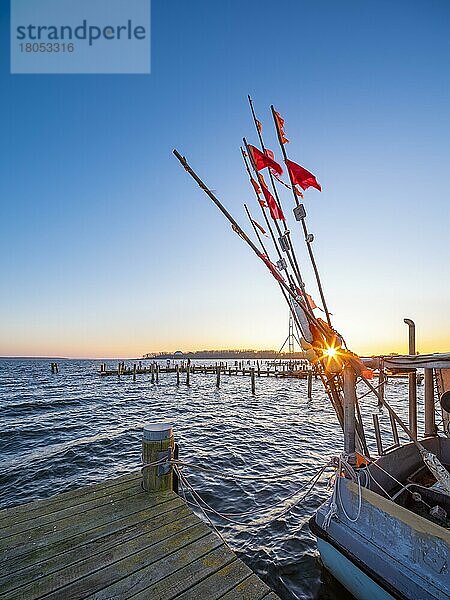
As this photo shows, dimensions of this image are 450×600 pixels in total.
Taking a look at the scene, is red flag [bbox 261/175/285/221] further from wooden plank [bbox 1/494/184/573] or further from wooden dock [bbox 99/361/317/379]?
wooden dock [bbox 99/361/317/379]

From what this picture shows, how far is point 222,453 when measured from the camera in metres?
11.7

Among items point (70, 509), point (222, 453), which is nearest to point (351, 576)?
point (70, 509)

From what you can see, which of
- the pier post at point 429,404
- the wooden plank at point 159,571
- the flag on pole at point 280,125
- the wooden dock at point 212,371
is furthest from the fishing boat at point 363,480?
the wooden dock at point 212,371

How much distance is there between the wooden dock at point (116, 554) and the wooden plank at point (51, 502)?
15mm

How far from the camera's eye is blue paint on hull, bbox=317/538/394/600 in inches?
139

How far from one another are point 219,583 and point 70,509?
8.32 feet

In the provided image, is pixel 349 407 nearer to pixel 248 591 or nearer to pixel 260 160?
pixel 248 591

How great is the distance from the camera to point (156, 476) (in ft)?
16.1

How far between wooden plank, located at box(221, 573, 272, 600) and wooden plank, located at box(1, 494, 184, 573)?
167 centimetres

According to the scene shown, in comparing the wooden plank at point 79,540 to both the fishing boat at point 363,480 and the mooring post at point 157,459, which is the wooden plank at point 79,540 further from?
the fishing boat at point 363,480

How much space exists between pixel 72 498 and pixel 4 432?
1498 cm

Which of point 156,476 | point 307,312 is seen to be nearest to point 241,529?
point 156,476

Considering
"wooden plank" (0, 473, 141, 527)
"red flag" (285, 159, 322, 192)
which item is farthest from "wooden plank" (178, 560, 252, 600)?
"red flag" (285, 159, 322, 192)

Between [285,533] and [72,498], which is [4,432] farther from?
[285,533]
